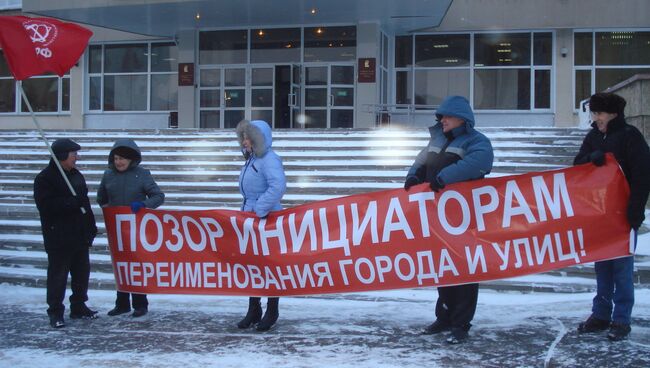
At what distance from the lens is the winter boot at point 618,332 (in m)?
5.64

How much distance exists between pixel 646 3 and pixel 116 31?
56.1 ft

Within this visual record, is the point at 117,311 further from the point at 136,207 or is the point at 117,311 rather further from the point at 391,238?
the point at 391,238

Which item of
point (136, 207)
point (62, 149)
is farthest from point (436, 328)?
point (62, 149)

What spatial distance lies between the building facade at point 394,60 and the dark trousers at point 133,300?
14.5m

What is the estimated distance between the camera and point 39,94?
25906mm

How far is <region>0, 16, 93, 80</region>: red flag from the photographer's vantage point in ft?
22.4

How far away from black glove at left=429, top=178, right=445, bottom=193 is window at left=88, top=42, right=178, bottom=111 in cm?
1949

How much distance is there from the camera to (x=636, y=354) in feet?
17.4

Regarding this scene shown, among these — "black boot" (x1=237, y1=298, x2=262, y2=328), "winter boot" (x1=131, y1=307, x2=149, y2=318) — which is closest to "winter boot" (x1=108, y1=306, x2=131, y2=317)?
"winter boot" (x1=131, y1=307, x2=149, y2=318)

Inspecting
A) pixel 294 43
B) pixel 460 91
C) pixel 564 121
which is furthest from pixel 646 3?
pixel 294 43

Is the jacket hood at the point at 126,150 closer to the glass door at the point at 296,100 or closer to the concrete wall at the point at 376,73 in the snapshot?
the concrete wall at the point at 376,73

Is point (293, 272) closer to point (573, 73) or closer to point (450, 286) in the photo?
point (450, 286)

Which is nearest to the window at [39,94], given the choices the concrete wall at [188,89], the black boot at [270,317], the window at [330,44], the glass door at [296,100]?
the concrete wall at [188,89]

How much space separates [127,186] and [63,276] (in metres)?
1.03
